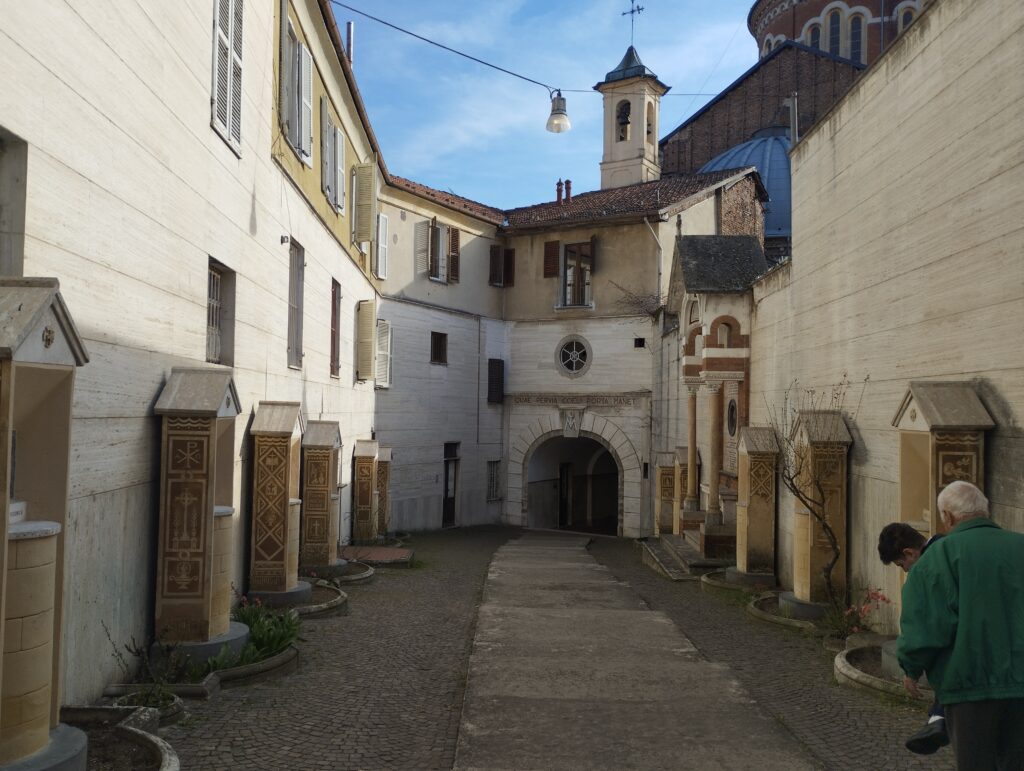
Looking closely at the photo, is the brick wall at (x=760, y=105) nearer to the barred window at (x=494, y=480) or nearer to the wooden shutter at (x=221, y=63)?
the barred window at (x=494, y=480)

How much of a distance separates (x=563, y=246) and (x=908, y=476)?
60.3ft

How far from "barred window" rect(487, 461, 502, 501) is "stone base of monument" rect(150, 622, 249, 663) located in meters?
18.2

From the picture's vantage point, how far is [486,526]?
24.8m

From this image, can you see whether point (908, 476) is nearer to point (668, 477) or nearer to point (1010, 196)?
point (1010, 196)

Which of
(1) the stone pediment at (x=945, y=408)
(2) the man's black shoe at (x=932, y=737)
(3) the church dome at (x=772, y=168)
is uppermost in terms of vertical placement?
(3) the church dome at (x=772, y=168)

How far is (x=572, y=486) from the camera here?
2875cm

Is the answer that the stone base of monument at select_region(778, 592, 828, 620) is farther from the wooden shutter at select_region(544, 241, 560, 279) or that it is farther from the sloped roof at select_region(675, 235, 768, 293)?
the wooden shutter at select_region(544, 241, 560, 279)

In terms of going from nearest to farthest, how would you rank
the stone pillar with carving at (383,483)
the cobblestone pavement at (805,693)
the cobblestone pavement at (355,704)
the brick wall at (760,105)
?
the cobblestone pavement at (355,704)
the cobblestone pavement at (805,693)
the stone pillar with carving at (383,483)
the brick wall at (760,105)

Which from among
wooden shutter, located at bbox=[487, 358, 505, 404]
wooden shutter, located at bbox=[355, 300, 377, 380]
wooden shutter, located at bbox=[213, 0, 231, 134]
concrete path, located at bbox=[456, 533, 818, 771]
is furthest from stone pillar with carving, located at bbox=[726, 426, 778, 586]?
wooden shutter, located at bbox=[487, 358, 505, 404]

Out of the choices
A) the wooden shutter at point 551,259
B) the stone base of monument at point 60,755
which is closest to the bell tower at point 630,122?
the wooden shutter at point 551,259

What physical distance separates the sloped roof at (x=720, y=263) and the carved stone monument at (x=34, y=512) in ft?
34.9

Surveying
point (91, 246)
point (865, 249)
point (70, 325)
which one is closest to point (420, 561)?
point (865, 249)

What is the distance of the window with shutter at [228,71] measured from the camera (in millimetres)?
7918

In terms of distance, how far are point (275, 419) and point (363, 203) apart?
829 centimetres
